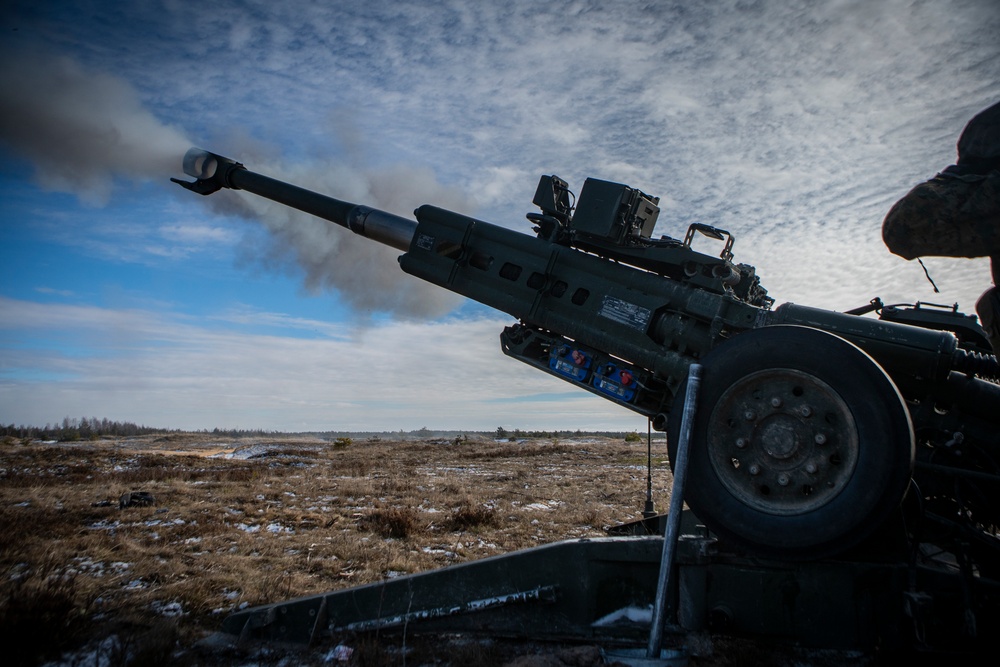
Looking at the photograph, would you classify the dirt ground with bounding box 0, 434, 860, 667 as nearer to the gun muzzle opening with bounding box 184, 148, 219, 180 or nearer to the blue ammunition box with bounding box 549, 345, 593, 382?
the blue ammunition box with bounding box 549, 345, 593, 382

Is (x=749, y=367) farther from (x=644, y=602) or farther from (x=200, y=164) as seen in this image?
(x=200, y=164)

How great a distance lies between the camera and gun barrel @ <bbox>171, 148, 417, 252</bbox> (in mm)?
6516

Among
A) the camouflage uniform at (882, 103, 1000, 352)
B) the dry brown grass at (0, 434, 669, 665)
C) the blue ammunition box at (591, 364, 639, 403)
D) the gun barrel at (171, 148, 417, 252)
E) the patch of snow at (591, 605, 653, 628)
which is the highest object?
the camouflage uniform at (882, 103, 1000, 352)

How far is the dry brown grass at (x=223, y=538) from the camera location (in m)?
3.75

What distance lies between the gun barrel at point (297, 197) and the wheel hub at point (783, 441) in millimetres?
4299

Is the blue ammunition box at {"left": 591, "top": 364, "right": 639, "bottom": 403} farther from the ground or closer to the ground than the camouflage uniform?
closer to the ground

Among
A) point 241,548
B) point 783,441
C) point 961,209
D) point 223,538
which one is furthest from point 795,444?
point 223,538

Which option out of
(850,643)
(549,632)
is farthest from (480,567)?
(850,643)

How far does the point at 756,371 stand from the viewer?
2953 mm

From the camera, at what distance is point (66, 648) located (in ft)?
11.3

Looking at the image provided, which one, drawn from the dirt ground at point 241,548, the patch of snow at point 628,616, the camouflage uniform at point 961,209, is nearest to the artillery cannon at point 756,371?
the camouflage uniform at point 961,209

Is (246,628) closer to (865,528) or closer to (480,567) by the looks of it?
(480,567)

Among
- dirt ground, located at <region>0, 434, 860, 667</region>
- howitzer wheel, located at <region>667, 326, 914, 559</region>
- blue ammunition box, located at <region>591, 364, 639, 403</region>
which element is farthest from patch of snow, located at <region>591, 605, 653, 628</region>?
blue ammunition box, located at <region>591, 364, 639, 403</region>

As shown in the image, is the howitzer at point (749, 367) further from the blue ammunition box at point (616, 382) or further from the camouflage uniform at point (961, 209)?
the camouflage uniform at point (961, 209)
